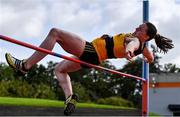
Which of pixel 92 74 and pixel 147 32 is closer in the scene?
pixel 147 32

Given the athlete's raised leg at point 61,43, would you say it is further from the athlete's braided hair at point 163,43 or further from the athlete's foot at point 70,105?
the athlete's braided hair at point 163,43

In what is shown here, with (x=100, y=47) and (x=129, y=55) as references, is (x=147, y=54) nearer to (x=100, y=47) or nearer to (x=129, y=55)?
(x=100, y=47)

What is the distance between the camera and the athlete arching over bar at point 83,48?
14.5 ft

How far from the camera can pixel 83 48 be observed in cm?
463

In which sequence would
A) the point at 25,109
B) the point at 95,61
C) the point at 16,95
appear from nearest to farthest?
1. the point at 95,61
2. the point at 25,109
3. the point at 16,95

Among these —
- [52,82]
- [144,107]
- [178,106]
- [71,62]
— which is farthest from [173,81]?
[71,62]

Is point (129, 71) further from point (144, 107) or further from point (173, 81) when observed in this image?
point (144, 107)

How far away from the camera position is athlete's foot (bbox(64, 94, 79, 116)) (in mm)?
4645

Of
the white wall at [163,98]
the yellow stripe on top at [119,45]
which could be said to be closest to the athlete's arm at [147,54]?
the yellow stripe on top at [119,45]

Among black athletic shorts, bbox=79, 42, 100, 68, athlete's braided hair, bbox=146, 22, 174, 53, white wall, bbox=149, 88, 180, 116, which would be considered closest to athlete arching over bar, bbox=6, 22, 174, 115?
black athletic shorts, bbox=79, 42, 100, 68

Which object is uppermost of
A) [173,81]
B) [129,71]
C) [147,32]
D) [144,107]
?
[129,71]

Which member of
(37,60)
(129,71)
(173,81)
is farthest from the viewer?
(129,71)

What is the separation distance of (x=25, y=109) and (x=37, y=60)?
7210 mm

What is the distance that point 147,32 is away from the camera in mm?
4910
